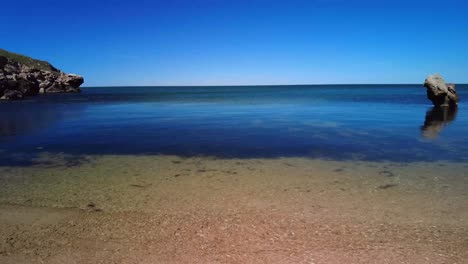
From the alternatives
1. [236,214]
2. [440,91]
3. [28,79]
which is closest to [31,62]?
[28,79]

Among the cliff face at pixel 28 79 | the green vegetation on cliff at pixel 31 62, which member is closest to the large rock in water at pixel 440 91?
the cliff face at pixel 28 79

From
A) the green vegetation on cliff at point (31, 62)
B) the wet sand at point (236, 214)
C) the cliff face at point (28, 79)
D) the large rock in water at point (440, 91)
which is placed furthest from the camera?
the green vegetation on cliff at point (31, 62)

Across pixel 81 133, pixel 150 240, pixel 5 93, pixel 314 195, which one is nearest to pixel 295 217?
pixel 314 195

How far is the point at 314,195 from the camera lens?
9578 millimetres

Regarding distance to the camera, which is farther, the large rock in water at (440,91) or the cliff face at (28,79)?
the cliff face at (28,79)

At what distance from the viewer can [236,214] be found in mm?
8242

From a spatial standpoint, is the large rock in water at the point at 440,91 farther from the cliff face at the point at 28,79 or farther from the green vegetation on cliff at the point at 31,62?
the green vegetation on cliff at the point at 31,62

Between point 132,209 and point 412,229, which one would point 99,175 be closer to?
point 132,209

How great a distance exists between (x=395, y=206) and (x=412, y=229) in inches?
54.4

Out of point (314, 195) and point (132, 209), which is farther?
point (314, 195)

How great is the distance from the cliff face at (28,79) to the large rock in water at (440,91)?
260 feet

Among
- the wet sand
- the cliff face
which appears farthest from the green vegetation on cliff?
the wet sand

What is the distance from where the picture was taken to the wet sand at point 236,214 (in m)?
6.34

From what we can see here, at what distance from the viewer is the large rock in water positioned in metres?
44.2
